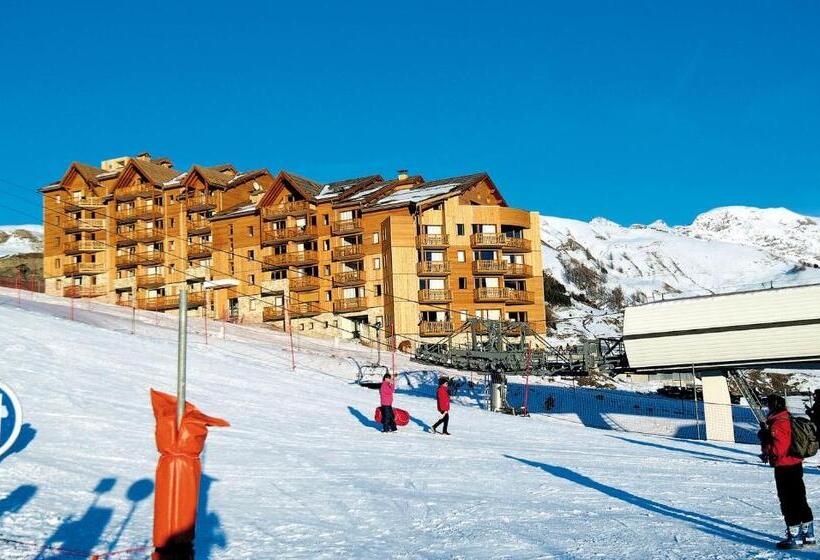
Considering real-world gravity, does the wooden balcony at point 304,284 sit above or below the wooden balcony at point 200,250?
below

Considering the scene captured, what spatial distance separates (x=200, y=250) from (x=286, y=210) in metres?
10.0

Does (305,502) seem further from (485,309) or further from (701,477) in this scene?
(485,309)

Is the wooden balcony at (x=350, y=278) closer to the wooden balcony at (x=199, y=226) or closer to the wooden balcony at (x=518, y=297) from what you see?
the wooden balcony at (x=518, y=297)

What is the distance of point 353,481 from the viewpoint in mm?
14516

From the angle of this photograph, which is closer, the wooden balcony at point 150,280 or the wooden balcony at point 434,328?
the wooden balcony at point 434,328

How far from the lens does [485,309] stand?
6444 centimetres

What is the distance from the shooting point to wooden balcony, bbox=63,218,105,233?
81562 mm

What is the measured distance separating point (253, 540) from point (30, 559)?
2522 mm

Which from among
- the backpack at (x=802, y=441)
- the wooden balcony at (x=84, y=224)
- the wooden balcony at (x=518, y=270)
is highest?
the wooden balcony at (x=84, y=224)

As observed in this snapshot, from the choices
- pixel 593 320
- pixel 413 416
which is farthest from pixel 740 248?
pixel 413 416

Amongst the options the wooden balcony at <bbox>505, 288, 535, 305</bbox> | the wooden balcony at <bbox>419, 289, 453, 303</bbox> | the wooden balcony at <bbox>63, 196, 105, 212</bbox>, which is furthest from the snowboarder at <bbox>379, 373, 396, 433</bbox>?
the wooden balcony at <bbox>63, 196, 105, 212</bbox>

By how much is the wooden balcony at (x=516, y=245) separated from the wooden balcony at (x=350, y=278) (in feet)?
37.7

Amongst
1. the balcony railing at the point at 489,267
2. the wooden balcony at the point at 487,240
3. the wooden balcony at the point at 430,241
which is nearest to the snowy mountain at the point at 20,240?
the wooden balcony at the point at 430,241

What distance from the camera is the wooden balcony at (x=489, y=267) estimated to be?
6444 cm
